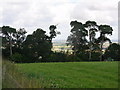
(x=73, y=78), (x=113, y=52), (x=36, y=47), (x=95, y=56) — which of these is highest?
(x=36, y=47)

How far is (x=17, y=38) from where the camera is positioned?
1865 inches

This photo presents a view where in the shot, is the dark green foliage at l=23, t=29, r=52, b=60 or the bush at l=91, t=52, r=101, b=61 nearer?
the dark green foliage at l=23, t=29, r=52, b=60

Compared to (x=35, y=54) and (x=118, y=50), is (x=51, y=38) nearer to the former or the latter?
(x=35, y=54)

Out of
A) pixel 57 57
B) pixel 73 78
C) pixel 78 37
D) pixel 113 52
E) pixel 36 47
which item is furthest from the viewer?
pixel 78 37

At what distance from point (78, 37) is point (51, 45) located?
7.51m

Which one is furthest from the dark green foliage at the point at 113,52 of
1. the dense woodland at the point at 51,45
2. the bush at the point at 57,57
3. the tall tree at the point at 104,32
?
the bush at the point at 57,57

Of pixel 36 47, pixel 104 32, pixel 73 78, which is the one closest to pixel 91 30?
pixel 104 32

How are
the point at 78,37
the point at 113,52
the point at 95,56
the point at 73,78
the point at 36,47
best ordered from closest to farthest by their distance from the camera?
the point at 73,78, the point at 36,47, the point at 95,56, the point at 113,52, the point at 78,37

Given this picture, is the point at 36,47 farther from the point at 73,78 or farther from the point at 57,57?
the point at 73,78

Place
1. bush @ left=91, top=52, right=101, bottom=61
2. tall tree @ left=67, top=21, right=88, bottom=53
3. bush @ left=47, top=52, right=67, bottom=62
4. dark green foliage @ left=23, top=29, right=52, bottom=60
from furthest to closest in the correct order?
tall tree @ left=67, top=21, right=88, bottom=53 → bush @ left=91, top=52, right=101, bottom=61 → dark green foliage @ left=23, top=29, right=52, bottom=60 → bush @ left=47, top=52, right=67, bottom=62

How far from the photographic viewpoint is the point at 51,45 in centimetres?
4631

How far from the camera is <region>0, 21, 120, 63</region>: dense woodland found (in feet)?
137

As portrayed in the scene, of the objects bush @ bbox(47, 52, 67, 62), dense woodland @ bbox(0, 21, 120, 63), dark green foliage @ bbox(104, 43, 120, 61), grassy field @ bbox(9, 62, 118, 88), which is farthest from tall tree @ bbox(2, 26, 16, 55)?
grassy field @ bbox(9, 62, 118, 88)

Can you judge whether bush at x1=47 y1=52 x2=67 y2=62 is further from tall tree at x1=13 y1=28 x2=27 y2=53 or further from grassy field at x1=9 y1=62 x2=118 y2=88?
grassy field at x1=9 y1=62 x2=118 y2=88
